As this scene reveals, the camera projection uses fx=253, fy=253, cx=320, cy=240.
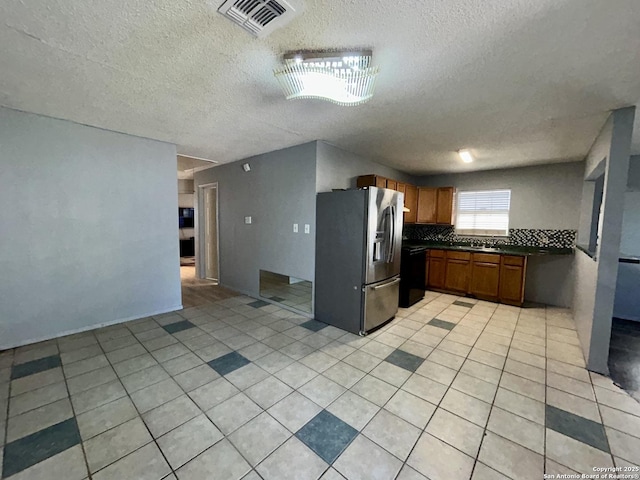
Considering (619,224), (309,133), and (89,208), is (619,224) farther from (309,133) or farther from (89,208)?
(89,208)

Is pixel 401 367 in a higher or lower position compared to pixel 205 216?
lower

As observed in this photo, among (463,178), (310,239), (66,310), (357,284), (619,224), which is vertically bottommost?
(66,310)

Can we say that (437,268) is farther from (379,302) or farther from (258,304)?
(258,304)

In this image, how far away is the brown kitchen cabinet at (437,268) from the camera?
488 centimetres

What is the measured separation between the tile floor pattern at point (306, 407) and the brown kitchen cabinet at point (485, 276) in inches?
51.6

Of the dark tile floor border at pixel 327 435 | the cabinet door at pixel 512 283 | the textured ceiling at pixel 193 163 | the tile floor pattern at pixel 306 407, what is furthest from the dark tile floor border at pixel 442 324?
the textured ceiling at pixel 193 163

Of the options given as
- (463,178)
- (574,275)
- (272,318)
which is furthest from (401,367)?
(463,178)

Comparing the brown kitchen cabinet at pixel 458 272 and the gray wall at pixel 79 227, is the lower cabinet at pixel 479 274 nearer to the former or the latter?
the brown kitchen cabinet at pixel 458 272

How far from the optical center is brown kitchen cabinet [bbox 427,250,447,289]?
4875 millimetres

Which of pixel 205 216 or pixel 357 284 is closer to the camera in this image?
pixel 357 284

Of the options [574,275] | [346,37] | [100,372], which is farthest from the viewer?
[574,275]

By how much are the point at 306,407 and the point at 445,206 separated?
15.1 ft

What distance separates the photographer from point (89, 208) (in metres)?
3.02

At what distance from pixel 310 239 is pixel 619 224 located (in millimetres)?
3112
